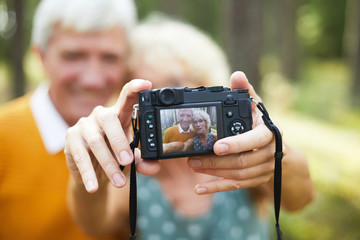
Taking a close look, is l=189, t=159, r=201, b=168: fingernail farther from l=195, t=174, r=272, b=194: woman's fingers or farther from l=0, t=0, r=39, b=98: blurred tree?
l=0, t=0, r=39, b=98: blurred tree

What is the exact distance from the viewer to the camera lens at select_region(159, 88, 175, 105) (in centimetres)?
140

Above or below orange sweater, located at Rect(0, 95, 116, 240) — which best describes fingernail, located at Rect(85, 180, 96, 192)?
above

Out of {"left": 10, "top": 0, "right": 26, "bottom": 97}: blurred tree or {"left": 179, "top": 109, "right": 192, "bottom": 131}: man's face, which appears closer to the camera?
{"left": 179, "top": 109, "right": 192, "bottom": 131}: man's face

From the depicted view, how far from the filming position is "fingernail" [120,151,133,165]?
1.31 m

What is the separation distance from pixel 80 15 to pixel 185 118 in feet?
4.74

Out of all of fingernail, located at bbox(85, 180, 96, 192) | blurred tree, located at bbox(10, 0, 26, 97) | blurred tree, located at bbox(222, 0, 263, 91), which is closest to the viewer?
fingernail, located at bbox(85, 180, 96, 192)

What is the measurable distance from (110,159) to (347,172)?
422 cm

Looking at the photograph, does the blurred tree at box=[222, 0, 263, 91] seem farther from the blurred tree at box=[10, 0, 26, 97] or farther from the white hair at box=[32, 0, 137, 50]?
the blurred tree at box=[10, 0, 26, 97]

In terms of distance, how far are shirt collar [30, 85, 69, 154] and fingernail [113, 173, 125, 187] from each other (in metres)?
1.12

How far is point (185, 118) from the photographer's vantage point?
1.41m

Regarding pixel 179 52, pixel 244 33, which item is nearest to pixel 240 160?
pixel 179 52

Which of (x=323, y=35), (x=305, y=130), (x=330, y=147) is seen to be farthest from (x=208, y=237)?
(x=323, y=35)

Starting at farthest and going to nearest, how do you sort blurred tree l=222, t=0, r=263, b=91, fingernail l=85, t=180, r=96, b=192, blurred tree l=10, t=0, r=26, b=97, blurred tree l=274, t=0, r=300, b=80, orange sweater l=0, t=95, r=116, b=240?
blurred tree l=274, t=0, r=300, b=80, blurred tree l=10, t=0, r=26, b=97, blurred tree l=222, t=0, r=263, b=91, orange sweater l=0, t=95, r=116, b=240, fingernail l=85, t=180, r=96, b=192

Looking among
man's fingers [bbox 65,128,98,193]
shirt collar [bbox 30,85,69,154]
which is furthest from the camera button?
shirt collar [bbox 30,85,69,154]
